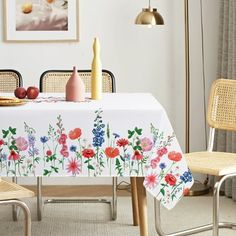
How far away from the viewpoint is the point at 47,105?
9.86 feet

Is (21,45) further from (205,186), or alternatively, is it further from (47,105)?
(47,105)

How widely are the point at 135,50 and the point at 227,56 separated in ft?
2.29

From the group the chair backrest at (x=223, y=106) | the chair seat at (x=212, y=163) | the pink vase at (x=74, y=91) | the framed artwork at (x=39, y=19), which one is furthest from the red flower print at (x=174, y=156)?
the framed artwork at (x=39, y=19)

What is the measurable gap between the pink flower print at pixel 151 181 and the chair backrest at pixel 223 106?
0.90 meters

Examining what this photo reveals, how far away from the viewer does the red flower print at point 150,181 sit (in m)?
2.85

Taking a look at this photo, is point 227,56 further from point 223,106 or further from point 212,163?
point 212,163

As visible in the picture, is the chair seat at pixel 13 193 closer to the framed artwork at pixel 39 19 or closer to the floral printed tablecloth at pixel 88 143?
the floral printed tablecloth at pixel 88 143

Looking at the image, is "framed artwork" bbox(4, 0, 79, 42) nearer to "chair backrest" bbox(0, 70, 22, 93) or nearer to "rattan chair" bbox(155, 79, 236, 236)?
"chair backrest" bbox(0, 70, 22, 93)

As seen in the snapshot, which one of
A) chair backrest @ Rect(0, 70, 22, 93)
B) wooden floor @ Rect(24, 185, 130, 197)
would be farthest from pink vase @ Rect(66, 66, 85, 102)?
wooden floor @ Rect(24, 185, 130, 197)

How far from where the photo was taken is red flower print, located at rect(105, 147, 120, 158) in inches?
112

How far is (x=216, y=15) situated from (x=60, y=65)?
1.21 metres

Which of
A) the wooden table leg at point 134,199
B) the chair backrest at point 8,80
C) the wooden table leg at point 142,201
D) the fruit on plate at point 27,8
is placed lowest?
the wooden table leg at point 134,199

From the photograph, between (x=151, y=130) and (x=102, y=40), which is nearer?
(x=151, y=130)

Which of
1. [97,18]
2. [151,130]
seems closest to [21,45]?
[97,18]
